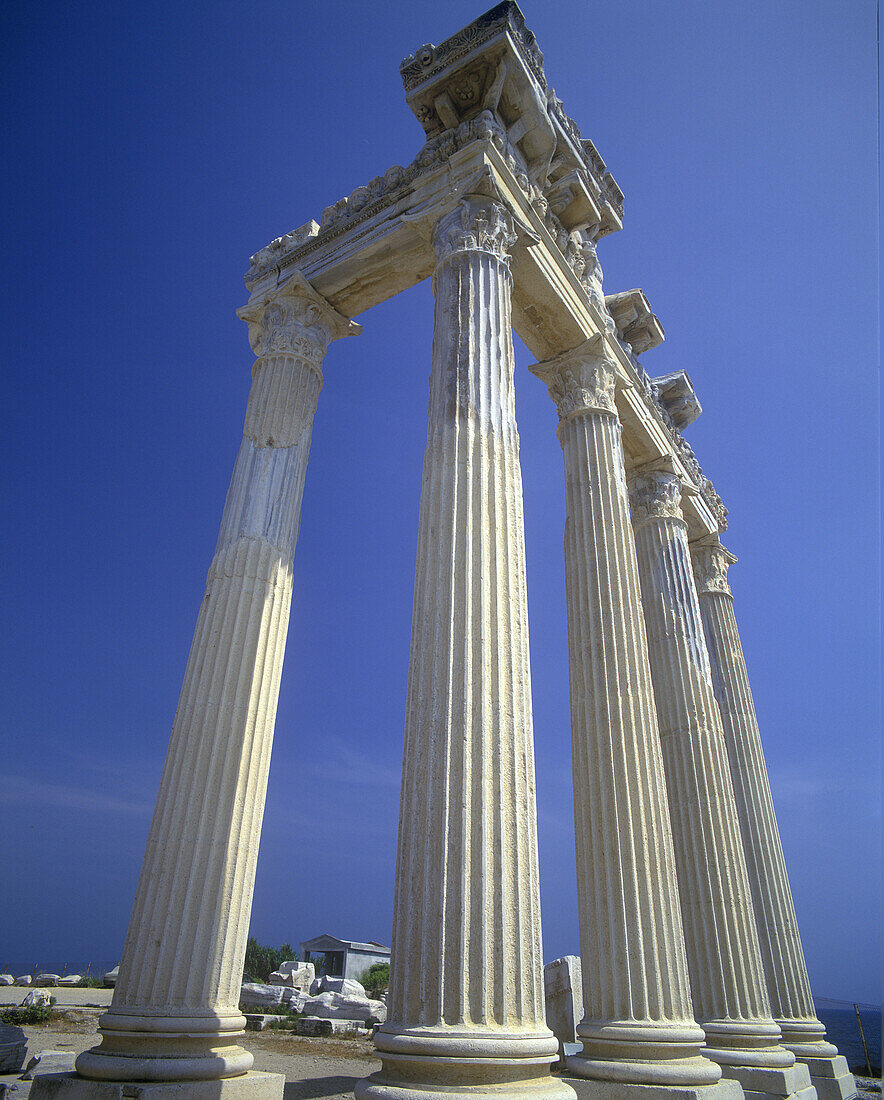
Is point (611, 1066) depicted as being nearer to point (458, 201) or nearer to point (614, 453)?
point (614, 453)

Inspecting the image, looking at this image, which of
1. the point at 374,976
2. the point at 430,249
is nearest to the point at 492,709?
the point at 430,249

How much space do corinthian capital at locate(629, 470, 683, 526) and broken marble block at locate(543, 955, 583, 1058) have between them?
40.8 ft

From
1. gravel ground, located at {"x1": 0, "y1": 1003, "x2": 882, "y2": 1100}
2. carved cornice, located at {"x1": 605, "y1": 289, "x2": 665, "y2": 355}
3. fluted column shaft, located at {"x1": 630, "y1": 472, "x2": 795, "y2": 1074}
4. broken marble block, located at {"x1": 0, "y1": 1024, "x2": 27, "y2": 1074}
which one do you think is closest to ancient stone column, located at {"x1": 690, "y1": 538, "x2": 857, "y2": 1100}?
gravel ground, located at {"x1": 0, "y1": 1003, "x2": 882, "y2": 1100}

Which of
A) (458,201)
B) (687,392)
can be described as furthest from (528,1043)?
(687,392)

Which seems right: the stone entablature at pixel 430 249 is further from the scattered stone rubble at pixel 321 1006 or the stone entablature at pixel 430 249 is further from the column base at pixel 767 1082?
the scattered stone rubble at pixel 321 1006

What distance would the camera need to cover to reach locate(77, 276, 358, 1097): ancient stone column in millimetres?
9664

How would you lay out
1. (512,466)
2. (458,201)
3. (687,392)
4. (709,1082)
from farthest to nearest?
(687,392) → (458,201) → (512,466) → (709,1082)

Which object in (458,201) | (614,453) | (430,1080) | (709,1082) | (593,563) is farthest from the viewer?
(614,453)

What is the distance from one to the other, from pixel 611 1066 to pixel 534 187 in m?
17.1

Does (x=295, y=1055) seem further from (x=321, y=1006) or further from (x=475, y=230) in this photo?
(x=475, y=230)

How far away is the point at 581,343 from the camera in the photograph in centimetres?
1794

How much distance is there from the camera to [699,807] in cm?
1755

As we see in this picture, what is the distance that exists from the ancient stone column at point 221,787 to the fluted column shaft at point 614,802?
220 inches

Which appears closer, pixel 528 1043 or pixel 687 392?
pixel 528 1043
